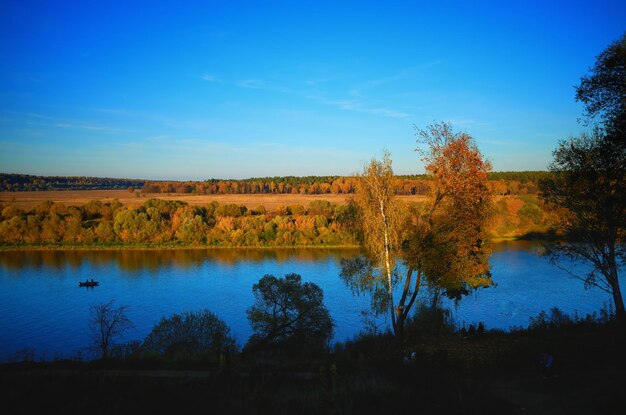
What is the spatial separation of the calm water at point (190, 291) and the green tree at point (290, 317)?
3.45 m

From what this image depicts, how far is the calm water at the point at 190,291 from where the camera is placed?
28984 mm

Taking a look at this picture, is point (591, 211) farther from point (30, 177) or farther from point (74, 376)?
point (30, 177)

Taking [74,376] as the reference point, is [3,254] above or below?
below

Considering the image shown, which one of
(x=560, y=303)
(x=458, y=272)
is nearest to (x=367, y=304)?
(x=560, y=303)

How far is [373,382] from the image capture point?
35.1ft

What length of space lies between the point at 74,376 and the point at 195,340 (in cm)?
939

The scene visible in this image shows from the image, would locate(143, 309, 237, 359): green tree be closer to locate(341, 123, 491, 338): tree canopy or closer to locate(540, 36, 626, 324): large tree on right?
locate(341, 123, 491, 338): tree canopy

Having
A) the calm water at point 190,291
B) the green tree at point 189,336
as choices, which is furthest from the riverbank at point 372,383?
the calm water at point 190,291

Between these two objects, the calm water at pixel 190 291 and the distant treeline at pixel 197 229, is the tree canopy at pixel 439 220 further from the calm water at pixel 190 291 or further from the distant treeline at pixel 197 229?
the distant treeline at pixel 197 229

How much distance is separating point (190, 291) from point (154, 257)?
23.0 meters

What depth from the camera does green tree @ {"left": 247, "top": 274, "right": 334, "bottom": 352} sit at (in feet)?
72.8

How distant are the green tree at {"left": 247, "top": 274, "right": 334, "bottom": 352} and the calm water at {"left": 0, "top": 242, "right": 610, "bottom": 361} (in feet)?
11.3

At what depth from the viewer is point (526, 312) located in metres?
29.4

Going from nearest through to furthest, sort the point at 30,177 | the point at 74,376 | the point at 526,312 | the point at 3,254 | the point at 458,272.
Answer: the point at 74,376 < the point at 458,272 < the point at 526,312 < the point at 3,254 < the point at 30,177
